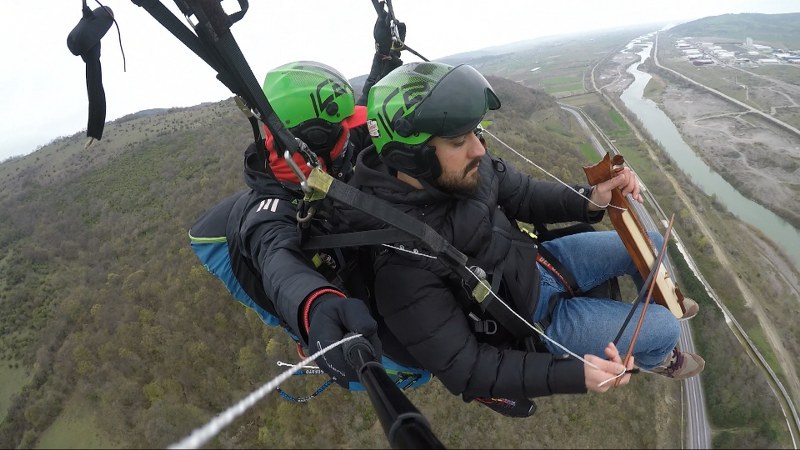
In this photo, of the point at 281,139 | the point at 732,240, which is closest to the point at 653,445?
the point at 281,139

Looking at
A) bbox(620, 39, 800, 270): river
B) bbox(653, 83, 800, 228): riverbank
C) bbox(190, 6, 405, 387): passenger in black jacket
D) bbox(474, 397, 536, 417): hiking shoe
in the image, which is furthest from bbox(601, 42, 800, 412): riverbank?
bbox(190, 6, 405, 387): passenger in black jacket

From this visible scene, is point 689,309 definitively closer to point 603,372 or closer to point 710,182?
point 603,372

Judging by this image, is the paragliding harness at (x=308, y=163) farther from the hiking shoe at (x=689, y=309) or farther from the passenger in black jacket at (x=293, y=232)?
the hiking shoe at (x=689, y=309)

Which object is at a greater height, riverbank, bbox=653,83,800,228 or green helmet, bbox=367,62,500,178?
green helmet, bbox=367,62,500,178

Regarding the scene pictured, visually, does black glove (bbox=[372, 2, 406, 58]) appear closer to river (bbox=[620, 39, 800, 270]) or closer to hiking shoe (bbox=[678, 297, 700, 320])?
hiking shoe (bbox=[678, 297, 700, 320])

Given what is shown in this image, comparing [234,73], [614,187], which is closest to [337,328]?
[234,73]

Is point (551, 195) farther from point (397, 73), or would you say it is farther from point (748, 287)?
point (748, 287)
